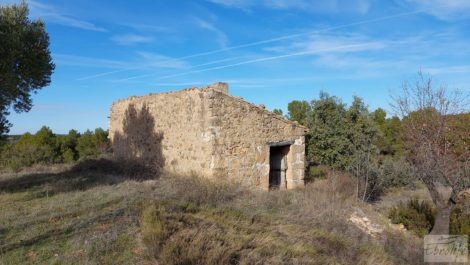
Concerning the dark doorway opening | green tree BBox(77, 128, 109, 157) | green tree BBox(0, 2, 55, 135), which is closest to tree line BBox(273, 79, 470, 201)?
the dark doorway opening

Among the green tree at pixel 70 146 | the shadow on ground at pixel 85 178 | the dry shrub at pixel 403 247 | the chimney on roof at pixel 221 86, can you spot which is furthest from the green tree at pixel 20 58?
the green tree at pixel 70 146

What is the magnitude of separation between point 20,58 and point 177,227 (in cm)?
729

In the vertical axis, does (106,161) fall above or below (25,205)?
above

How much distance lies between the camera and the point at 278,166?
13.4m

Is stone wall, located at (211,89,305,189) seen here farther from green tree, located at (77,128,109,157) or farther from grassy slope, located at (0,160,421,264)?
green tree, located at (77,128,109,157)

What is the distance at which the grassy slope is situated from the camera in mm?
4914

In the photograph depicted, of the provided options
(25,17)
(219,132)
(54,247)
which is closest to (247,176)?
(219,132)

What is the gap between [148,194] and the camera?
29.0 ft

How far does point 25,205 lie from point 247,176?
633 cm

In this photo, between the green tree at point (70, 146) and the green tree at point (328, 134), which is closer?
the green tree at point (328, 134)

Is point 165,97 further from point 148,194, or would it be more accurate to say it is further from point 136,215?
point 136,215

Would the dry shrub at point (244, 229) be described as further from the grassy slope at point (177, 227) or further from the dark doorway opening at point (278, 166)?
the dark doorway opening at point (278, 166)

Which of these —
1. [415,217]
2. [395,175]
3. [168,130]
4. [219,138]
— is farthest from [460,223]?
[168,130]

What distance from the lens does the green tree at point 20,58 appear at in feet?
29.7
